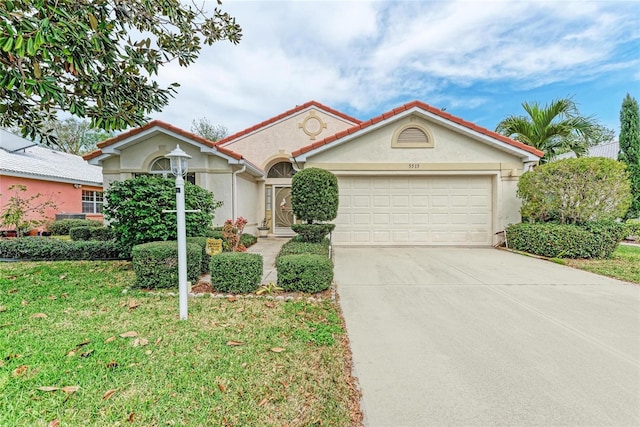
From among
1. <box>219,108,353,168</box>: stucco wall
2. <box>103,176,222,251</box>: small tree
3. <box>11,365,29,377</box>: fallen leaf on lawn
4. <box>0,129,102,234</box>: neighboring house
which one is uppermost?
<box>219,108,353,168</box>: stucco wall

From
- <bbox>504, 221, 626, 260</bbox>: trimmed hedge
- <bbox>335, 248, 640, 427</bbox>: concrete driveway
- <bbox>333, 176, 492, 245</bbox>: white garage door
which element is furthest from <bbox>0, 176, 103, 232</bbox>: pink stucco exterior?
<bbox>504, 221, 626, 260</bbox>: trimmed hedge

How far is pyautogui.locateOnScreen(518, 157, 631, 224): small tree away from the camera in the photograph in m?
8.01

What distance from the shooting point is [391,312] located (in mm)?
4438

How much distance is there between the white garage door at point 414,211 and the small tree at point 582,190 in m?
1.91

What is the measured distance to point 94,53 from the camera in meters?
4.59

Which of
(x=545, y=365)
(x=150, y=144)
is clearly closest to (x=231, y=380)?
(x=545, y=365)

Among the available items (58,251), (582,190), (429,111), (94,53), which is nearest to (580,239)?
(582,190)

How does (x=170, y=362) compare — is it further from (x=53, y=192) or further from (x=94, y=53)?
(x=53, y=192)

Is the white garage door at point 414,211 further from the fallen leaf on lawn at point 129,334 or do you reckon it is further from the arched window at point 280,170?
the fallen leaf on lawn at point 129,334

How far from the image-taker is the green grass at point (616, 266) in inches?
253

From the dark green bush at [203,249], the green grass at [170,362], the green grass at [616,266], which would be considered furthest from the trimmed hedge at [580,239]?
the dark green bush at [203,249]

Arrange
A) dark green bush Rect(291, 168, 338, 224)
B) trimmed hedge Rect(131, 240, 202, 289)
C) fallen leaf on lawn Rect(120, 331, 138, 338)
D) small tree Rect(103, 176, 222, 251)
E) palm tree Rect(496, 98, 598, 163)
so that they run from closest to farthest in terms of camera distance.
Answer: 1. fallen leaf on lawn Rect(120, 331, 138, 338)
2. trimmed hedge Rect(131, 240, 202, 289)
3. small tree Rect(103, 176, 222, 251)
4. dark green bush Rect(291, 168, 338, 224)
5. palm tree Rect(496, 98, 598, 163)

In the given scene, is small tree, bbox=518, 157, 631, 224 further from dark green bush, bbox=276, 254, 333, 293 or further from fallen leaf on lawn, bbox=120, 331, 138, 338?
fallen leaf on lawn, bbox=120, 331, 138, 338

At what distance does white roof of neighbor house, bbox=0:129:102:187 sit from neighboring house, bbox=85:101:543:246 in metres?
7.54
